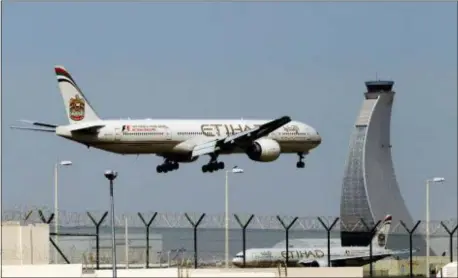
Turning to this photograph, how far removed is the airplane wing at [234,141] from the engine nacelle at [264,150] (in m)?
0.52

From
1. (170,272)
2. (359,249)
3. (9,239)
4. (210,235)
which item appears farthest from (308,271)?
(359,249)

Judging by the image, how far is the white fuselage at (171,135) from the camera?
11631cm

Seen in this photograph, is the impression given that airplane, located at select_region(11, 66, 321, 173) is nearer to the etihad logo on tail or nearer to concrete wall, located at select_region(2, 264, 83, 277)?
the etihad logo on tail

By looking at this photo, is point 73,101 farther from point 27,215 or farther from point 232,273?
point 232,273

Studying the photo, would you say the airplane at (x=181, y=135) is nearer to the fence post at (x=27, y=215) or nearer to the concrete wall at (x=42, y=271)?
the fence post at (x=27, y=215)

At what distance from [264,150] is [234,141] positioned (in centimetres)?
207

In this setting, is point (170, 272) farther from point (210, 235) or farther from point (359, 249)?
point (359, 249)

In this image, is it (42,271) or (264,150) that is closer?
(42,271)

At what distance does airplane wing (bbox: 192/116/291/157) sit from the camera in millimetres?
120750

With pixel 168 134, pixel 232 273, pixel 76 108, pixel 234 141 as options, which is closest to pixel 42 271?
pixel 232 273

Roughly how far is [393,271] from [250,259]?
448 inches

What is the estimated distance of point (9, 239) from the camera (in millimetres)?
82062

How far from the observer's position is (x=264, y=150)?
122 m

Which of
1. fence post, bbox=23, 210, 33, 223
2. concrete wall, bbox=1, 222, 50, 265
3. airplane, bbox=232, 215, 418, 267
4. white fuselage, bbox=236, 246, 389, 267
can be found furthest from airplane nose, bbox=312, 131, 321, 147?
concrete wall, bbox=1, 222, 50, 265
